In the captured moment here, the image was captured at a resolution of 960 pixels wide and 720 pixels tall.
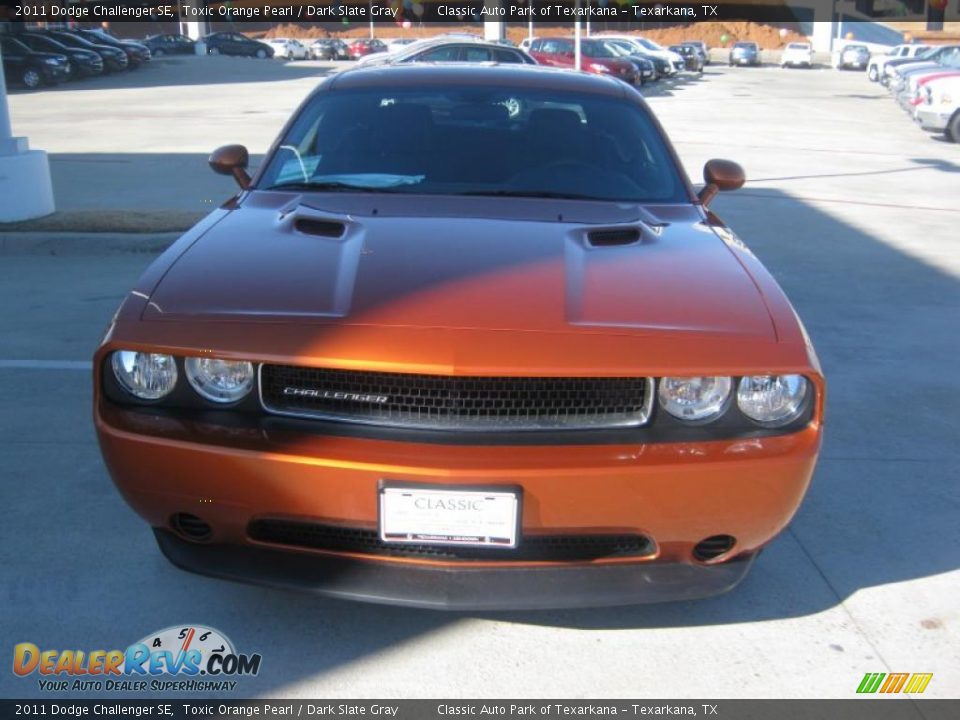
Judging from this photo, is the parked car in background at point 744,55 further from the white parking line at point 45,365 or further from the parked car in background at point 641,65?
the white parking line at point 45,365

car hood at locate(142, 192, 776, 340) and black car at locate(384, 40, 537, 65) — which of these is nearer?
car hood at locate(142, 192, 776, 340)

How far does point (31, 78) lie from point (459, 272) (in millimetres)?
31965

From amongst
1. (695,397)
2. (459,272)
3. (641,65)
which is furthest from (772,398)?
(641,65)

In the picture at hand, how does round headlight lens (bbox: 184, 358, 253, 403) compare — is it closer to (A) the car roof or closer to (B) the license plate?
(B) the license plate

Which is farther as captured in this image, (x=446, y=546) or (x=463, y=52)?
(x=463, y=52)

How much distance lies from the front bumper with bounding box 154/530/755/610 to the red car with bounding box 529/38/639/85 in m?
24.4

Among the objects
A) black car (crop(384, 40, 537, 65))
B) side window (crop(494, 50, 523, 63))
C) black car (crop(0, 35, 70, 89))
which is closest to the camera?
side window (crop(494, 50, 523, 63))

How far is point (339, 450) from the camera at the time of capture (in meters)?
2.54

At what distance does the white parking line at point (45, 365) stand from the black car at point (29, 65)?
28766mm

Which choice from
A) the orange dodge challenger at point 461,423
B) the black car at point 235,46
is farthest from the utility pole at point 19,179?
the black car at point 235,46

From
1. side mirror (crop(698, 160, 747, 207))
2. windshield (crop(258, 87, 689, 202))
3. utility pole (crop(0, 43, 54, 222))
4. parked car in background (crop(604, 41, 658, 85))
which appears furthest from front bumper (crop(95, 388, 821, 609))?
parked car in background (crop(604, 41, 658, 85))

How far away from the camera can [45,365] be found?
17.2ft

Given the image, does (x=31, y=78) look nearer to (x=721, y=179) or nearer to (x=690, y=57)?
(x=690, y=57)

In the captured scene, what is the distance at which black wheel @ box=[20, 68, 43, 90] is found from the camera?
1203 inches
